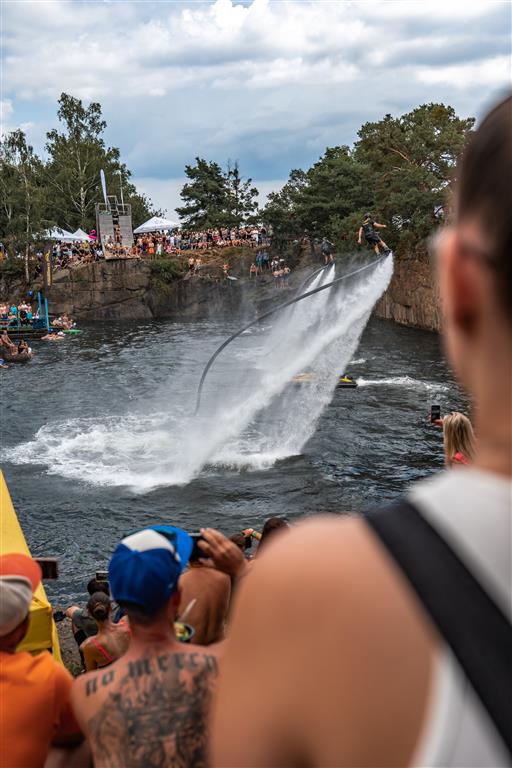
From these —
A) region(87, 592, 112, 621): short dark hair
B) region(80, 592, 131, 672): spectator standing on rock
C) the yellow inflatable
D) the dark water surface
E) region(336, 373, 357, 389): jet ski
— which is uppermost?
the yellow inflatable

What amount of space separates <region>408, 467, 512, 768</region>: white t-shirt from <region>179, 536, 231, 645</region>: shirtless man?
10.6ft

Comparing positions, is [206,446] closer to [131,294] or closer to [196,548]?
[196,548]

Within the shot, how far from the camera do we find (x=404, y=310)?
44844 millimetres

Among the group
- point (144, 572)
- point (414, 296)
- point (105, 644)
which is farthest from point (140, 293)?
point (144, 572)

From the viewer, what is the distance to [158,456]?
61.7 feet

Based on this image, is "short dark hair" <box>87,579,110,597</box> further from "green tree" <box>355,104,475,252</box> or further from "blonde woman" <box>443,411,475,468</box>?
"green tree" <box>355,104,475,252</box>

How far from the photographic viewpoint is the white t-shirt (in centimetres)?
77

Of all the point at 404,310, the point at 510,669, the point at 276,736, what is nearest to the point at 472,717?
the point at 510,669

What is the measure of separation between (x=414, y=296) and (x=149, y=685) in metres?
42.8

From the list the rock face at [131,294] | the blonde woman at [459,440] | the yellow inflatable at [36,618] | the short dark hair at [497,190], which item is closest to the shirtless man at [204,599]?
the yellow inflatable at [36,618]

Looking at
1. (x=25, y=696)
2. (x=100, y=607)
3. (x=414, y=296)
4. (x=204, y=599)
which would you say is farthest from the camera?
(x=414, y=296)

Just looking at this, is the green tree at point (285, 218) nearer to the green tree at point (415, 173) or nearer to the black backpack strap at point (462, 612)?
the green tree at point (415, 173)

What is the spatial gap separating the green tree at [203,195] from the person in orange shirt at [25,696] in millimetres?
68753

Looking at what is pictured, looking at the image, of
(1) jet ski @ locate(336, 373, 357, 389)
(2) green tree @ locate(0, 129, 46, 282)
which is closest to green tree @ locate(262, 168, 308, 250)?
(2) green tree @ locate(0, 129, 46, 282)
